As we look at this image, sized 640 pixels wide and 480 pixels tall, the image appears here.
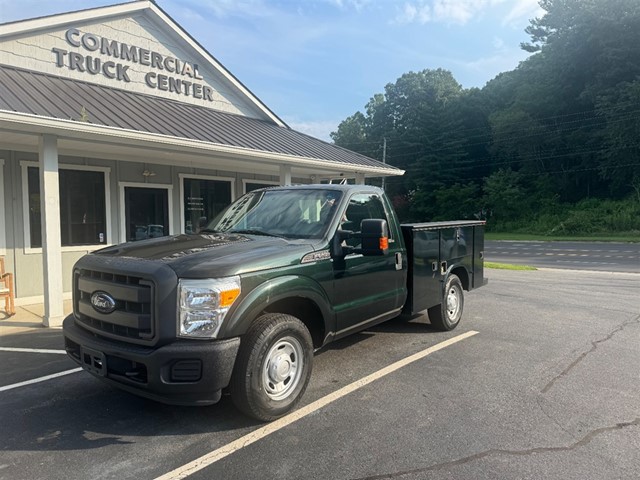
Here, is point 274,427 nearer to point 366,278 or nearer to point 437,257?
point 366,278

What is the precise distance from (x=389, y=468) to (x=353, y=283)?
1826 millimetres

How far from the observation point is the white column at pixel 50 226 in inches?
278

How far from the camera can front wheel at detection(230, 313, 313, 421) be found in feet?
11.3

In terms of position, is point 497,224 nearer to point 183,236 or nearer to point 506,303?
point 506,303

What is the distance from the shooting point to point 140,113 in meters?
9.00

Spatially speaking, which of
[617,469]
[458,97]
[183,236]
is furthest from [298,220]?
[458,97]

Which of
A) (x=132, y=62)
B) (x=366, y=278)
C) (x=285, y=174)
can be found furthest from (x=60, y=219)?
(x=366, y=278)

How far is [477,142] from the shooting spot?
57.4 metres

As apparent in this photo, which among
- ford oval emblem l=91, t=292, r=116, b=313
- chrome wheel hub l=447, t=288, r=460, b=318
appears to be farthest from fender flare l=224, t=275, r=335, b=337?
chrome wheel hub l=447, t=288, r=460, b=318

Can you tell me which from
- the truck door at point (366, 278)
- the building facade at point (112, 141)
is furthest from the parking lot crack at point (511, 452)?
the building facade at point (112, 141)

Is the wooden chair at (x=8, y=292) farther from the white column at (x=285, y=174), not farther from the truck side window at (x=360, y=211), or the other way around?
the truck side window at (x=360, y=211)

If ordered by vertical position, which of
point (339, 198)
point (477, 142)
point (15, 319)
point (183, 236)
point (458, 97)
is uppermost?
point (458, 97)

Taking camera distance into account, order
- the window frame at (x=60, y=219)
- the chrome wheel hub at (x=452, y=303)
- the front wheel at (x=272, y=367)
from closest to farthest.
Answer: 1. the front wheel at (x=272, y=367)
2. the chrome wheel hub at (x=452, y=303)
3. the window frame at (x=60, y=219)

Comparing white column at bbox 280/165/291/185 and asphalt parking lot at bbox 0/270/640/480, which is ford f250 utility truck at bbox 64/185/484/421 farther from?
white column at bbox 280/165/291/185
